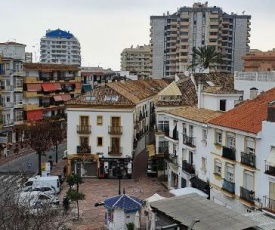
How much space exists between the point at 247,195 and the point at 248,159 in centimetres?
229

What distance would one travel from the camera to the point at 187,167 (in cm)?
4294

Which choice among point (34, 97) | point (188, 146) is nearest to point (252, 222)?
point (188, 146)

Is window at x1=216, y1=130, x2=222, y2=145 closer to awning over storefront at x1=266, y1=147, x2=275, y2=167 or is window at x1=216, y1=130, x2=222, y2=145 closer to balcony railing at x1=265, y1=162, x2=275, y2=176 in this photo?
balcony railing at x1=265, y1=162, x2=275, y2=176

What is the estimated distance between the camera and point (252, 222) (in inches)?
1050

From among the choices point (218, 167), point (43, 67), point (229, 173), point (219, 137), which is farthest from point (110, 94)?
point (43, 67)

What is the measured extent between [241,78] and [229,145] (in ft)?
38.8

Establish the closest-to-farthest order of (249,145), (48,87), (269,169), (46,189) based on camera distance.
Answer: (269,169) < (249,145) < (46,189) < (48,87)

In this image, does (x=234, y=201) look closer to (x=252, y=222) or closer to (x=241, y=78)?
(x=252, y=222)

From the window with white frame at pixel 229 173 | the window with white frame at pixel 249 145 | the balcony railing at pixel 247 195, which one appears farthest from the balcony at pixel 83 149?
the window with white frame at pixel 249 145

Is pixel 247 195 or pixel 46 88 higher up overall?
pixel 46 88

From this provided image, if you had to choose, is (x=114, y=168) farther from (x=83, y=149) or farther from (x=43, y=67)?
(x=43, y=67)

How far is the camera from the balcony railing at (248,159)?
3187 cm

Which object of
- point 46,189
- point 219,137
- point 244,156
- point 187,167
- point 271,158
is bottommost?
point 46,189

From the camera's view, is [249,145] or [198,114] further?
[198,114]
